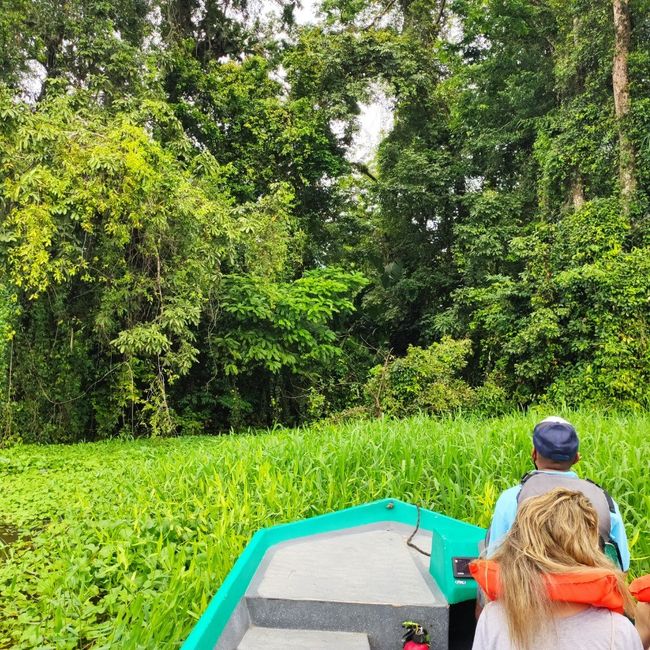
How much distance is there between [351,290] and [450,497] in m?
8.99

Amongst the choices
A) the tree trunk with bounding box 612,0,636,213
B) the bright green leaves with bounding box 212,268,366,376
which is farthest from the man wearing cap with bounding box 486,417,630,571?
the tree trunk with bounding box 612,0,636,213

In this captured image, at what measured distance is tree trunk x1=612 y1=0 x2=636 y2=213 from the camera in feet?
32.5

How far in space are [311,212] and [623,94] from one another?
Answer: 23.9 ft

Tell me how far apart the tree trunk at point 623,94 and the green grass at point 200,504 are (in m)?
5.44

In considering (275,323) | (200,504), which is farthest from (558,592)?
(275,323)

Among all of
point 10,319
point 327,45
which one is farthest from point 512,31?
point 10,319

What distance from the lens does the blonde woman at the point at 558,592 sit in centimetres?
144

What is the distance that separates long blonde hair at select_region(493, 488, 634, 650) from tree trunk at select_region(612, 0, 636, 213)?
9.63m

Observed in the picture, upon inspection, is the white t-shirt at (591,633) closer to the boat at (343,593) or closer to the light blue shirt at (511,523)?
the light blue shirt at (511,523)

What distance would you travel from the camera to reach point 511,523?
2.23 m

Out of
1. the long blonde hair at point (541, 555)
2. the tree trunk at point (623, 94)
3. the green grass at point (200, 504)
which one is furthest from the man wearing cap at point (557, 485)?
the tree trunk at point (623, 94)

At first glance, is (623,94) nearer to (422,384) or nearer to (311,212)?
(422,384)

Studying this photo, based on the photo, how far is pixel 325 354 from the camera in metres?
11.6

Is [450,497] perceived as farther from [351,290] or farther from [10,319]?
[351,290]
